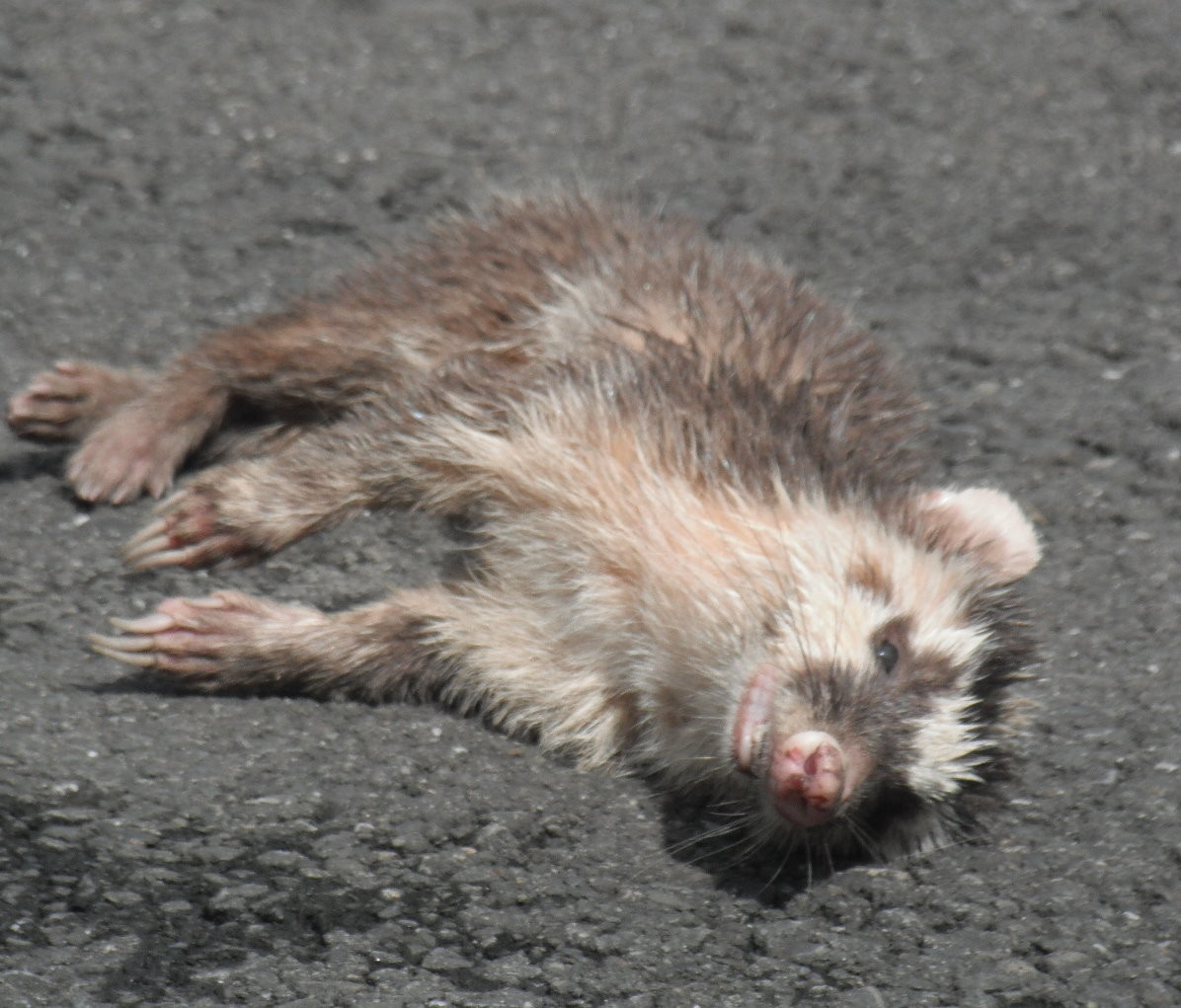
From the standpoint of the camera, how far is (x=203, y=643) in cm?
406

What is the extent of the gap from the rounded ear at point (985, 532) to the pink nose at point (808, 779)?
886mm

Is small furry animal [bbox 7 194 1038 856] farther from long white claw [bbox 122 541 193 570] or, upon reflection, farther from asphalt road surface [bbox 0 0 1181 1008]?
A: asphalt road surface [bbox 0 0 1181 1008]

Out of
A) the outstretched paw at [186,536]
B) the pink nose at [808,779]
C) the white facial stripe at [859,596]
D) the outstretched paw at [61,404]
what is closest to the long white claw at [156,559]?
the outstretched paw at [186,536]

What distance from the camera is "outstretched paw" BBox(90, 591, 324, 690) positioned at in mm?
4039

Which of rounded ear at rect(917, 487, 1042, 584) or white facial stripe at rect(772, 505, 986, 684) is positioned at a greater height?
rounded ear at rect(917, 487, 1042, 584)

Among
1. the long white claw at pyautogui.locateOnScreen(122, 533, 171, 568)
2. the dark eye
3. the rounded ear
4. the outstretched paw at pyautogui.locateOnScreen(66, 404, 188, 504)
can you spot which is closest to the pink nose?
the dark eye

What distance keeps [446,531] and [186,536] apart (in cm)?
80

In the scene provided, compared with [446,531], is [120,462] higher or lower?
lower

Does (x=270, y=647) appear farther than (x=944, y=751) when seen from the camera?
Yes

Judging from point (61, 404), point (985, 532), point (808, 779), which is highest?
point (985, 532)

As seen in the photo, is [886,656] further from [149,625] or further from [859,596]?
[149,625]

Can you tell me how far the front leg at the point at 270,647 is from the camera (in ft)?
13.3

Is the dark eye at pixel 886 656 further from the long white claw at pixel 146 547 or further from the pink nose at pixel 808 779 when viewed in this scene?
the long white claw at pixel 146 547

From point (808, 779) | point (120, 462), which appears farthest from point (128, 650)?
point (808, 779)
